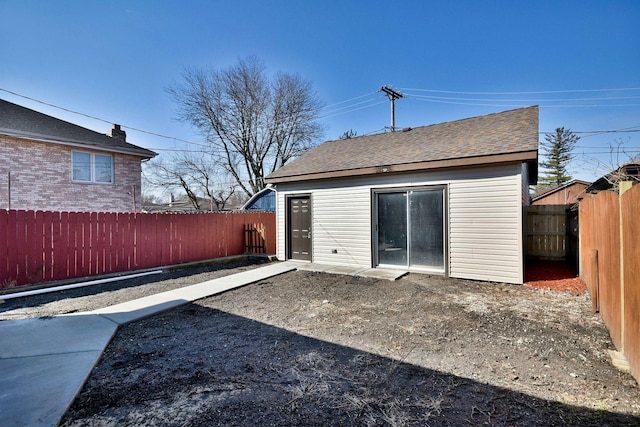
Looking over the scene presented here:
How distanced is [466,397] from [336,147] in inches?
379

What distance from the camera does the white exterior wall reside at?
20.5 feet

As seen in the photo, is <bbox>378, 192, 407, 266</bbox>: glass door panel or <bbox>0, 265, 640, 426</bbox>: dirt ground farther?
<bbox>378, 192, 407, 266</bbox>: glass door panel

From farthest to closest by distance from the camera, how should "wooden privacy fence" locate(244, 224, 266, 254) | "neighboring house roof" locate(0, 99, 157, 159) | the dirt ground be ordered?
1. "wooden privacy fence" locate(244, 224, 266, 254)
2. "neighboring house roof" locate(0, 99, 157, 159)
3. the dirt ground

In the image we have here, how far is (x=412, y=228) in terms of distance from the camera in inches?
291

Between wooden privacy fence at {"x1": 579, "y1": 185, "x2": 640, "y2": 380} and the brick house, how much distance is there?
14779mm

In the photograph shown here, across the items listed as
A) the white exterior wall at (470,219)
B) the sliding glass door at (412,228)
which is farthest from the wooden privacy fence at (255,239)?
the sliding glass door at (412,228)

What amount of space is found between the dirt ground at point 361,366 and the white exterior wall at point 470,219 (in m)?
1.32

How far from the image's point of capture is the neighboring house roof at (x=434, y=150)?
639 centimetres

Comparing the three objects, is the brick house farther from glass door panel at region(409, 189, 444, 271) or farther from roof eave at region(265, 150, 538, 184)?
glass door panel at region(409, 189, 444, 271)

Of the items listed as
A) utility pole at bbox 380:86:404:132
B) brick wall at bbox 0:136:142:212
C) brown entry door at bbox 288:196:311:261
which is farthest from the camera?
utility pole at bbox 380:86:404:132

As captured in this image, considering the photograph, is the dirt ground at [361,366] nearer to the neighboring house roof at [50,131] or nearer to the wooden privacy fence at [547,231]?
the wooden privacy fence at [547,231]

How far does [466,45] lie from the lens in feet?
37.1

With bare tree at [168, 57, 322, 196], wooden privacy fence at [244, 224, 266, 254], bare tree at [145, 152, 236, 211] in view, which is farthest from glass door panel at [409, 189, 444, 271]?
bare tree at [168, 57, 322, 196]

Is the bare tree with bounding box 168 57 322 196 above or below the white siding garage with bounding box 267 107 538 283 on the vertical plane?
above
